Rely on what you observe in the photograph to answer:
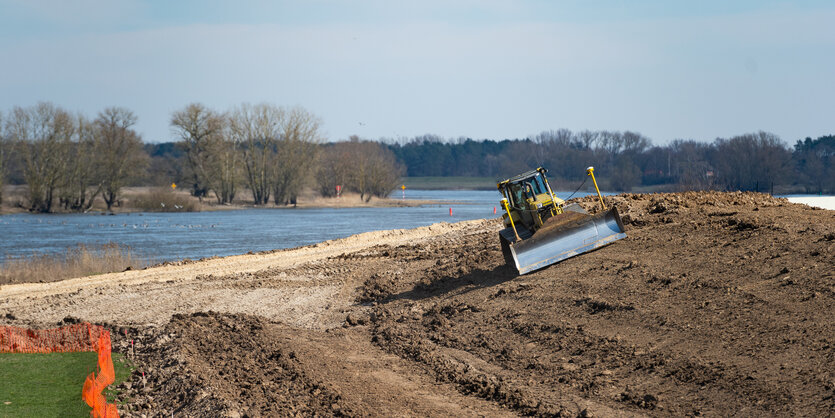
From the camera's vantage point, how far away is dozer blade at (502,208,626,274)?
1697 cm

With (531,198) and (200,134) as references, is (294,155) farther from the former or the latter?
(531,198)

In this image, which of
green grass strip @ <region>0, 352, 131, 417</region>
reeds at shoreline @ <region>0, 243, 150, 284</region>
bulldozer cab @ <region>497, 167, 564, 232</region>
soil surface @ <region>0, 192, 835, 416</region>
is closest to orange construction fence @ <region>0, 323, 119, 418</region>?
green grass strip @ <region>0, 352, 131, 417</region>

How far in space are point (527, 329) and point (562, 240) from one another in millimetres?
4184

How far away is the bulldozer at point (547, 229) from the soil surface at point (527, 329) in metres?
0.34

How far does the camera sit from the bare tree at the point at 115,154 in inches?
3155

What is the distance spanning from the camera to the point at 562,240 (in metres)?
17.2

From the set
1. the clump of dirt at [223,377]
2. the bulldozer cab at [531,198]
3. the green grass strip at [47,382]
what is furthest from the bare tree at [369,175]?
the green grass strip at [47,382]

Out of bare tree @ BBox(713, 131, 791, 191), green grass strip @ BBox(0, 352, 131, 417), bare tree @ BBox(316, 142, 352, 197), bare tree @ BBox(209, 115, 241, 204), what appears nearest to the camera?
green grass strip @ BBox(0, 352, 131, 417)

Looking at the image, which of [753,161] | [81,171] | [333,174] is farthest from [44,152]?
[753,161]

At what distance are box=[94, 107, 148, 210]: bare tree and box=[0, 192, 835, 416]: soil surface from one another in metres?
61.9

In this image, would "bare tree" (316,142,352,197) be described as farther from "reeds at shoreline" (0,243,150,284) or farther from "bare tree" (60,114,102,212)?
"reeds at shoreline" (0,243,150,284)

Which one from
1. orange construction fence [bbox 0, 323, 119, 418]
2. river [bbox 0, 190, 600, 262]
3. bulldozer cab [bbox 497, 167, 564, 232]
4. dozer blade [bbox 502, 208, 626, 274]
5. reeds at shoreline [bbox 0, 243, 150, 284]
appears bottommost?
river [bbox 0, 190, 600, 262]

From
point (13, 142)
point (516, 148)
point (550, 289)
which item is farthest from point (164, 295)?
point (516, 148)

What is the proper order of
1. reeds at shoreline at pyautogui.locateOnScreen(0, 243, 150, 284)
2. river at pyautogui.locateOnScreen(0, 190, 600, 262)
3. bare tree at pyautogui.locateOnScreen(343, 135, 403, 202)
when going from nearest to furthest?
reeds at shoreline at pyautogui.locateOnScreen(0, 243, 150, 284), river at pyautogui.locateOnScreen(0, 190, 600, 262), bare tree at pyautogui.locateOnScreen(343, 135, 403, 202)
